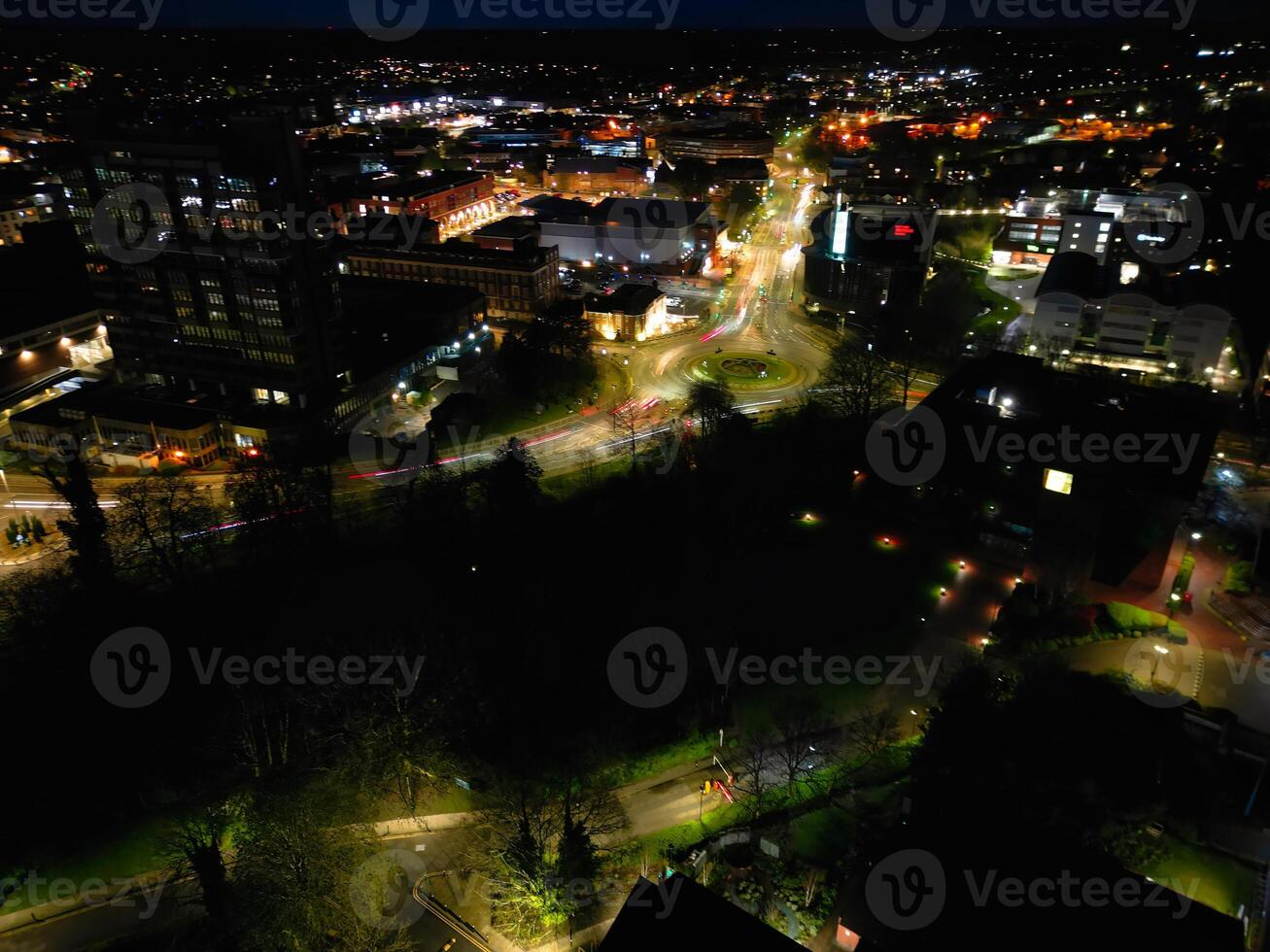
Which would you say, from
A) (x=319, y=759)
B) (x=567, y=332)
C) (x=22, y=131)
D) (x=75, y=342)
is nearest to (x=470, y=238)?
(x=567, y=332)

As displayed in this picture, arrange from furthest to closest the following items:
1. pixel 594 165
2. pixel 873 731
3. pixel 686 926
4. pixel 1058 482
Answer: pixel 594 165 → pixel 1058 482 → pixel 873 731 → pixel 686 926

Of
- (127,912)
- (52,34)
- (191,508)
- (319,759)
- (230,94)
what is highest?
(52,34)

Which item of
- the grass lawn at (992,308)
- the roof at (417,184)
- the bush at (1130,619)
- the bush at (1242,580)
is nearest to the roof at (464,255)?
the roof at (417,184)

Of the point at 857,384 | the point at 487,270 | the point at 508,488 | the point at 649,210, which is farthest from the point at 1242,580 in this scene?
the point at 649,210

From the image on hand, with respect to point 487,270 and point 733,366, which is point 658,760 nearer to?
point 733,366

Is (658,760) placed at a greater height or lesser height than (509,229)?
lesser

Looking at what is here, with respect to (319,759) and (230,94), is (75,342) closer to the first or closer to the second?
(319,759)

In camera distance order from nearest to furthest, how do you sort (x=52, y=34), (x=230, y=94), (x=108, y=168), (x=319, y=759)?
(x=319, y=759)
(x=108, y=168)
(x=230, y=94)
(x=52, y=34)

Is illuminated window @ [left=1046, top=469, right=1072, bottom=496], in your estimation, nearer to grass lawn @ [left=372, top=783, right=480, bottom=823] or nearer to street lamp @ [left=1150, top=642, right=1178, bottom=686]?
street lamp @ [left=1150, top=642, right=1178, bottom=686]
